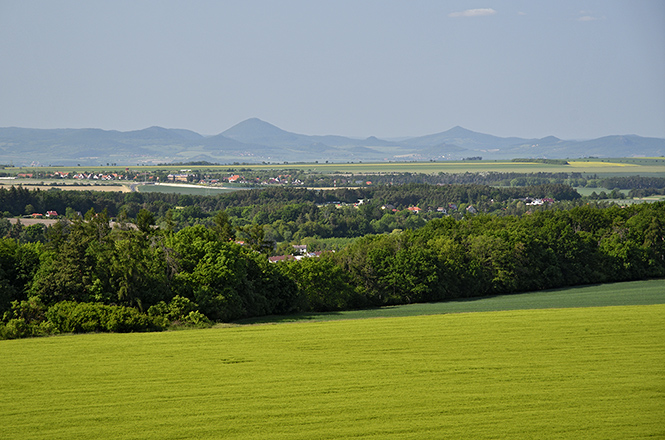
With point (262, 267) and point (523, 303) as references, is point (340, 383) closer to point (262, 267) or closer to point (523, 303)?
point (262, 267)

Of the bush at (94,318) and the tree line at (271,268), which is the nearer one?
the bush at (94,318)

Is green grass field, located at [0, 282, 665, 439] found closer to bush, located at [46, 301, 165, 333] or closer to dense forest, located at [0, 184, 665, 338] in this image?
bush, located at [46, 301, 165, 333]

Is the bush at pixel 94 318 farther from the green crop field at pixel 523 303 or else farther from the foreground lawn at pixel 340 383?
the green crop field at pixel 523 303

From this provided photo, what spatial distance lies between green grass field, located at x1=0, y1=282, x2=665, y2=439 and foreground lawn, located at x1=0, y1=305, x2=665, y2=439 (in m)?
0.07

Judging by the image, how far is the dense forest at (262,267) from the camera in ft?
136

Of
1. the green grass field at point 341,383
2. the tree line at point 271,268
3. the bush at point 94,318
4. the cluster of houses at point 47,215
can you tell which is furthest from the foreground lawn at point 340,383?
the cluster of houses at point 47,215

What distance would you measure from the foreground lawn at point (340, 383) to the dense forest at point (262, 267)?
5815mm

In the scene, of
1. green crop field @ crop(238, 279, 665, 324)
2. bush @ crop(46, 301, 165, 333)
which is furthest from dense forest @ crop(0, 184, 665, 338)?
green crop field @ crop(238, 279, 665, 324)

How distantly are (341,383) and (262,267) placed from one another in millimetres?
25158

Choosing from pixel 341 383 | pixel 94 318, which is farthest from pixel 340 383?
pixel 94 318

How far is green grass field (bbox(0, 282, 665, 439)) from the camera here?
22344 millimetres

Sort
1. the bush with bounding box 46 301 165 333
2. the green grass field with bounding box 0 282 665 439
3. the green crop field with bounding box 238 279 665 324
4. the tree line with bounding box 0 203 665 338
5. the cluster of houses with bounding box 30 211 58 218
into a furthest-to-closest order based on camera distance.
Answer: the cluster of houses with bounding box 30 211 58 218
the green crop field with bounding box 238 279 665 324
the tree line with bounding box 0 203 665 338
the bush with bounding box 46 301 165 333
the green grass field with bounding box 0 282 665 439

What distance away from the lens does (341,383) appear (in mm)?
27172

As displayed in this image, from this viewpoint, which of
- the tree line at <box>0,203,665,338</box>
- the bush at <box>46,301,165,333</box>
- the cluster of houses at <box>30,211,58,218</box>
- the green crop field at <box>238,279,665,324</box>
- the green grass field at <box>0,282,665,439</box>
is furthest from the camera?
the cluster of houses at <box>30,211,58,218</box>
